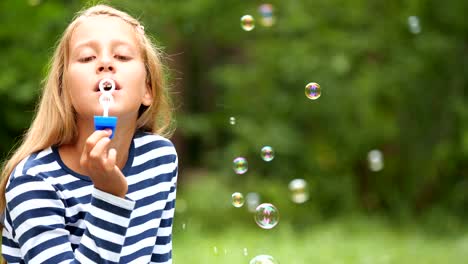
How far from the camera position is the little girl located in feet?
5.91

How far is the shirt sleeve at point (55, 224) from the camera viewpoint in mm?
1797

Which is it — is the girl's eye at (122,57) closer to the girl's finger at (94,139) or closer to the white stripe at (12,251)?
the girl's finger at (94,139)

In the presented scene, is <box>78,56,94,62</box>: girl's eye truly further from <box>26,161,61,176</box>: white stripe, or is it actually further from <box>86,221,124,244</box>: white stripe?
<box>86,221,124,244</box>: white stripe

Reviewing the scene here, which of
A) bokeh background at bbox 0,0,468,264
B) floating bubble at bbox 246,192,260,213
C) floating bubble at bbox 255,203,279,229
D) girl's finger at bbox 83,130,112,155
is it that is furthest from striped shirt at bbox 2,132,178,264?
floating bubble at bbox 246,192,260,213

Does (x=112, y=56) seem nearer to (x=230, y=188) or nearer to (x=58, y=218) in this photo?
(x=58, y=218)

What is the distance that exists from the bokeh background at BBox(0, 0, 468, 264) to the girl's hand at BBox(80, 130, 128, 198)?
Result: 481 centimetres

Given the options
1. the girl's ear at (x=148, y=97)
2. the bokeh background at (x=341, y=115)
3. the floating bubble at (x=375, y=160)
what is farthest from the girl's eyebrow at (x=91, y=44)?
the floating bubble at (x=375, y=160)

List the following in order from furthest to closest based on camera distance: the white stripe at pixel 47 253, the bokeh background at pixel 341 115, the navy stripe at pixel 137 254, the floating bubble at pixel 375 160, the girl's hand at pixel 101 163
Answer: the floating bubble at pixel 375 160
the bokeh background at pixel 341 115
the navy stripe at pixel 137 254
the white stripe at pixel 47 253
the girl's hand at pixel 101 163

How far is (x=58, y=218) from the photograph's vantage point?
1.88 meters

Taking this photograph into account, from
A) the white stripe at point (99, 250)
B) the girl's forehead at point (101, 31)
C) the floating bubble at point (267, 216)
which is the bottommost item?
the white stripe at point (99, 250)

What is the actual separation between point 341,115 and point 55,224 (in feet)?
19.9

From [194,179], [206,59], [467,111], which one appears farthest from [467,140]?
[206,59]

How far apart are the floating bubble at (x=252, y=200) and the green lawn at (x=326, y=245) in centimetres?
29

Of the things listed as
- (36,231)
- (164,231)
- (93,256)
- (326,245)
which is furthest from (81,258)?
(326,245)
